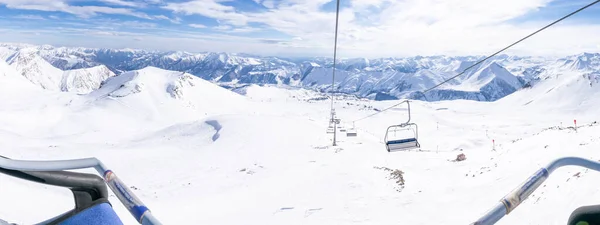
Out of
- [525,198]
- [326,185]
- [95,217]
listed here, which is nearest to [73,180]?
[95,217]

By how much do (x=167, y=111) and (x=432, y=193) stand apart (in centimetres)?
19046

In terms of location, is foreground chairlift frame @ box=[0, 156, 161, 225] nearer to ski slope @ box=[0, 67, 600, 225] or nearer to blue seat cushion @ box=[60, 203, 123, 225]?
blue seat cushion @ box=[60, 203, 123, 225]

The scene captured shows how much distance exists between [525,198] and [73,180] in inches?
148

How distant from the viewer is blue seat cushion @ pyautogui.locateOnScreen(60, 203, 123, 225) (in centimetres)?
245

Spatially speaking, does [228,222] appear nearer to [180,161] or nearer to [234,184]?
[234,184]

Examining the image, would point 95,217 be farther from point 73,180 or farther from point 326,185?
point 326,185

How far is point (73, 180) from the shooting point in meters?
2.56

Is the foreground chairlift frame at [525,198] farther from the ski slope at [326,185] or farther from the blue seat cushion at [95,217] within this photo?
the ski slope at [326,185]

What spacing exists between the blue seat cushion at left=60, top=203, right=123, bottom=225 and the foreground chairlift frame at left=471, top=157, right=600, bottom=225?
277 cm

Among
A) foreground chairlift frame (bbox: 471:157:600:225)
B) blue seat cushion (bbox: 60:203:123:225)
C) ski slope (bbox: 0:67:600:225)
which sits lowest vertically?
ski slope (bbox: 0:67:600:225)

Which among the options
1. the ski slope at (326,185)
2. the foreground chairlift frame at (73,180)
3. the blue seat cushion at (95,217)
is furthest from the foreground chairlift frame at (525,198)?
the ski slope at (326,185)

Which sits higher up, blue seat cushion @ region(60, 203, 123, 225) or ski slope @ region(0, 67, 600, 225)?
blue seat cushion @ region(60, 203, 123, 225)

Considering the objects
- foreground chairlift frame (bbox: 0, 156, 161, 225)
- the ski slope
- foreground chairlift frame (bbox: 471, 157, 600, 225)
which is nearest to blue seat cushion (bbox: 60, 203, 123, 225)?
foreground chairlift frame (bbox: 0, 156, 161, 225)

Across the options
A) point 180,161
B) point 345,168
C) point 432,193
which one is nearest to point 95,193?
point 432,193
